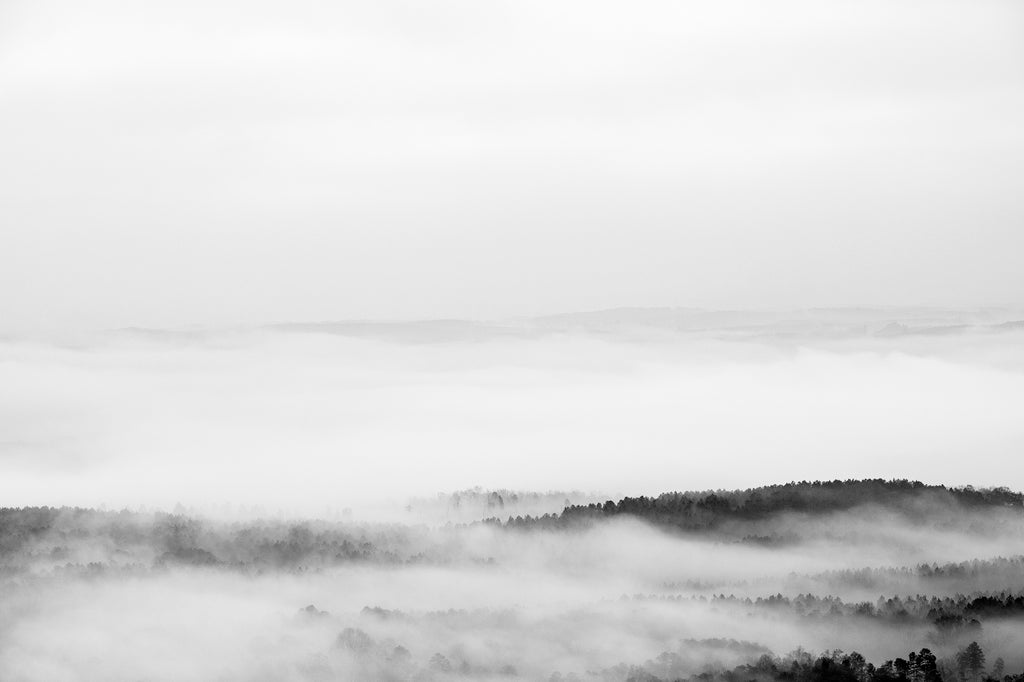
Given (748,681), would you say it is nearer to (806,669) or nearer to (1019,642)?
(806,669)

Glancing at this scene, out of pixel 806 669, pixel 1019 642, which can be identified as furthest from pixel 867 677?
pixel 1019 642

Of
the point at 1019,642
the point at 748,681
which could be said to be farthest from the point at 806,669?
the point at 1019,642

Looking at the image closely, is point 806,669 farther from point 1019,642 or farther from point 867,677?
point 1019,642

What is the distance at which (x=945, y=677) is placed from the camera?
627 ft

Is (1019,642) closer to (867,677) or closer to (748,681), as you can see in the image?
(867,677)

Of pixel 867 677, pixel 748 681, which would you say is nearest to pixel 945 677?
pixel 867 677

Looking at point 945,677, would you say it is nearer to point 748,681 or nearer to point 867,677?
point 867,677

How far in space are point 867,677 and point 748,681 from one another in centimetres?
1574

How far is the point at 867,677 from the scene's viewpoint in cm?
19550

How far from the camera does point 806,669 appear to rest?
199750 millimetres

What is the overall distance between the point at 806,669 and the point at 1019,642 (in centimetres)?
2878

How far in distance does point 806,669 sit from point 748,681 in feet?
26.5

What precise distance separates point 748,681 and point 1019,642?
36818 mm
